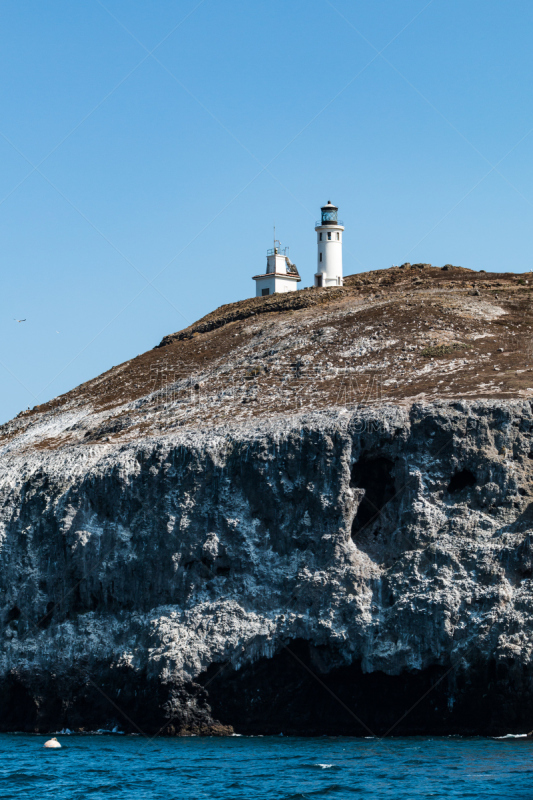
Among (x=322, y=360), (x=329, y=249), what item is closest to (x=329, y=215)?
(x=329, y=249)

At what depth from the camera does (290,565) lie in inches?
1687

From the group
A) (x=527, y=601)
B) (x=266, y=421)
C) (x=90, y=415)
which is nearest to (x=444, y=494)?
(x=527, y=601)

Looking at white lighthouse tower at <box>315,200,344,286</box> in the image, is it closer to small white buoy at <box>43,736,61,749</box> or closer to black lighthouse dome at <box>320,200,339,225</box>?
black lighthouse dome at <box>320,200,339,225</box>

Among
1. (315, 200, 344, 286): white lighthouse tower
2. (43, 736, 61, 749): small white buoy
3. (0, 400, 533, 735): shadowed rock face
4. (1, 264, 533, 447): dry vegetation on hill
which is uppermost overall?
(315, 200, 344, 286): white lighthouse tower

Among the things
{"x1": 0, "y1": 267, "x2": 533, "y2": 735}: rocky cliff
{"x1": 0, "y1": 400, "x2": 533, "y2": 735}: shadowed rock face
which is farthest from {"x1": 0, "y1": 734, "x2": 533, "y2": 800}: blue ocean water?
{"x1": 0, "y1": 267, "x2": 533, "y2": 735}: rocky cliff

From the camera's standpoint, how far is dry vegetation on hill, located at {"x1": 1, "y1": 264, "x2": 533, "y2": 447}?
50.8 metres

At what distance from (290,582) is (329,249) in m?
40.5

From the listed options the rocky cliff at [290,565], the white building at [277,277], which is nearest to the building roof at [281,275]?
the white building at [277,277]

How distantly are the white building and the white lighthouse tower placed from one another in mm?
5481

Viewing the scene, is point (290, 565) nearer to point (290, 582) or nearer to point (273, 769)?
point (290, 582)

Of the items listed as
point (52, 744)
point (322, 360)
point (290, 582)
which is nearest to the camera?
point (52, 744)

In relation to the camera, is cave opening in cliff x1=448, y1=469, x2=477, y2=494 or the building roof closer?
cave opening in cliff x1=448, y1=469, x2=477, y2=494

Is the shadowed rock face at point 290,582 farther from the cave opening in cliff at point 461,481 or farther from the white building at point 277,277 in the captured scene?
the white building at point 277,277

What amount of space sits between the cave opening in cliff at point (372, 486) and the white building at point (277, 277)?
41333 mm
